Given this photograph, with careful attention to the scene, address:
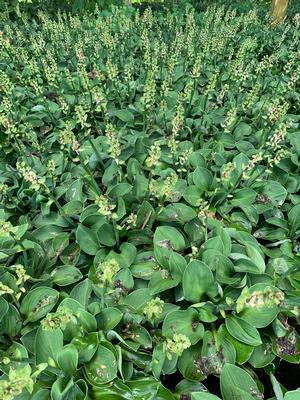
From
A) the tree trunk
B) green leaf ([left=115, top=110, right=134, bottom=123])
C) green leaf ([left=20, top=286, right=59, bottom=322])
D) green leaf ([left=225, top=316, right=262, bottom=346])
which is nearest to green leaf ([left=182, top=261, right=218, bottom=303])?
green leaf ([left=225, top=316, right=262, bottom=346])

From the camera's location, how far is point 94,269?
2859mm

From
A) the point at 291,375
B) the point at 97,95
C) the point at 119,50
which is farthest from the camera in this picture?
the point at 119,50

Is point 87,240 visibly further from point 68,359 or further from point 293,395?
point 293,395

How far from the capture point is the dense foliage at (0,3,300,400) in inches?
85.4

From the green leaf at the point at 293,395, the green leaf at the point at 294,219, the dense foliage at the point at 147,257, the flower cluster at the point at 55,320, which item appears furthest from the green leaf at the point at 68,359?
the green leaf at the point at 294,219

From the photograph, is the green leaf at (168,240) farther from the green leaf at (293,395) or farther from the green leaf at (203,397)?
the green leaf at (293,395)

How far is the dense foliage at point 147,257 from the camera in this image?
2.17 metres

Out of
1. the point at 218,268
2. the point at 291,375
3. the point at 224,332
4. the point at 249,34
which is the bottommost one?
the point at 291,375

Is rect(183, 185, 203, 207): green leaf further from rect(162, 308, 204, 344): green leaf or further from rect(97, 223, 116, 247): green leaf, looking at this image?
rect(162, 308, 204, 344): green leaf

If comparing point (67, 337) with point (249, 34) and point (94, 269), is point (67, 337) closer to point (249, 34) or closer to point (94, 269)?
point (94, 269)

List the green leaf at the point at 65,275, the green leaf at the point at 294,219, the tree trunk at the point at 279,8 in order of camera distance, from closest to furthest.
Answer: the green leaf at the point at 65,275, the green leaf at the point at 294,219, the tree trunk at the point at 279,8

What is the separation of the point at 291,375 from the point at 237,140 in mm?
2415

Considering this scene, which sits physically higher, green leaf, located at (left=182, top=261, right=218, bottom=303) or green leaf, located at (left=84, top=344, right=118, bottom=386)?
green leaf, located at (left=182, top=261, right=218, bottom=303)

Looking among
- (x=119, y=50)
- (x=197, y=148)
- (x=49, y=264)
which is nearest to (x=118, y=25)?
(x=119, y=50)
